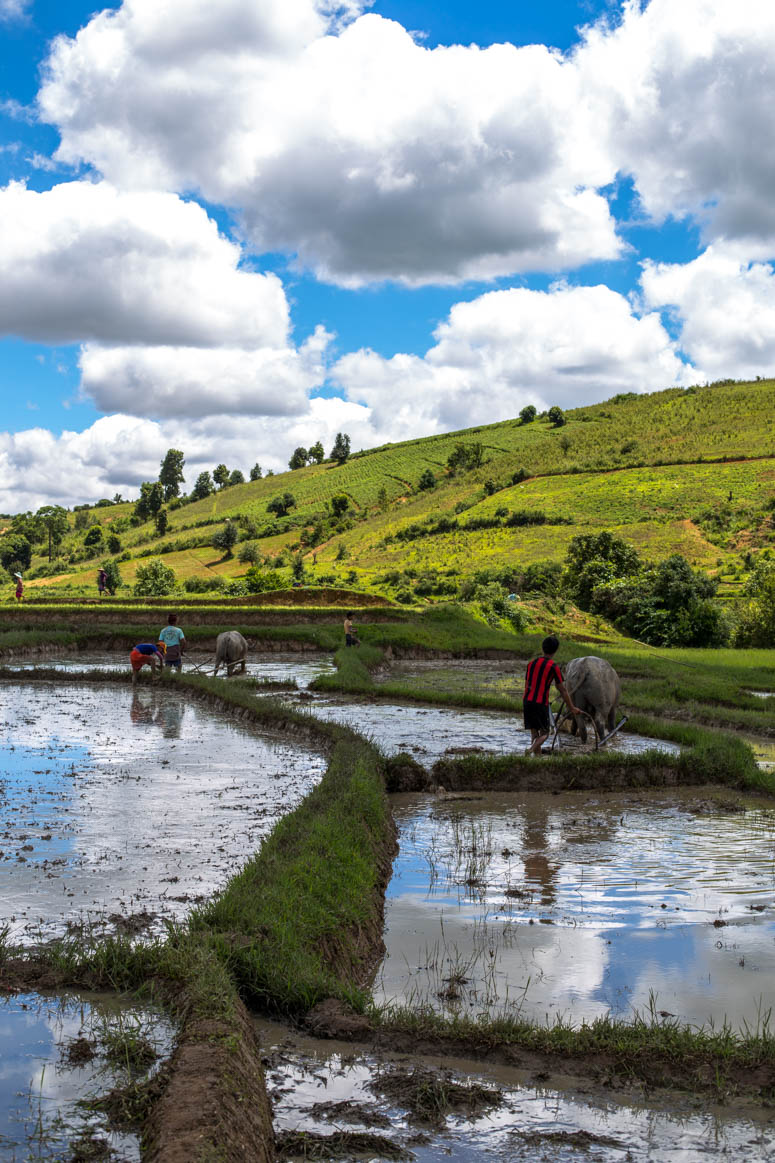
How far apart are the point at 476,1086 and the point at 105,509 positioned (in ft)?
478

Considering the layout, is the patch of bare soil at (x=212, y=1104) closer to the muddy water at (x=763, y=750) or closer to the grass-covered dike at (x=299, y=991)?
the grass-covered dike at (x=299, y=991)

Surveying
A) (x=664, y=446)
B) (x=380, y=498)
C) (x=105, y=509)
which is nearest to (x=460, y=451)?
(x=380, y=498)

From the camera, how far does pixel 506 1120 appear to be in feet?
12.8

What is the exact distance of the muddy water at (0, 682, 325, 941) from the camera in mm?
6477

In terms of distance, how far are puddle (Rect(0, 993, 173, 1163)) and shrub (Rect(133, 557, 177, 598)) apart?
153 feet

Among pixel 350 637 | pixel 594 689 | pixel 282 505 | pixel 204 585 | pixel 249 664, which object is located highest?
pixel 282 505

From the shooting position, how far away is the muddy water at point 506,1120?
367 centimetres

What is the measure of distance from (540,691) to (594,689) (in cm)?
176

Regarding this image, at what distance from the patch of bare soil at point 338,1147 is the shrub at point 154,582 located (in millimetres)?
47881

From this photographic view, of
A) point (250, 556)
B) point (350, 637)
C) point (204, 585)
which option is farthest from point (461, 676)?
point (250, 556)

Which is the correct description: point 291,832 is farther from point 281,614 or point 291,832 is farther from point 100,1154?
point 281,614

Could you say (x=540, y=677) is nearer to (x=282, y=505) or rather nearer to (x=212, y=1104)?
(x=212, y=1104)

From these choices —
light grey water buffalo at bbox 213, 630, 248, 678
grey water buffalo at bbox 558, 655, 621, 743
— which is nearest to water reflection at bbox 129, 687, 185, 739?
light grey water buffalo at bbox 213, 630, 248, 678

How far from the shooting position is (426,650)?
27.0 m
